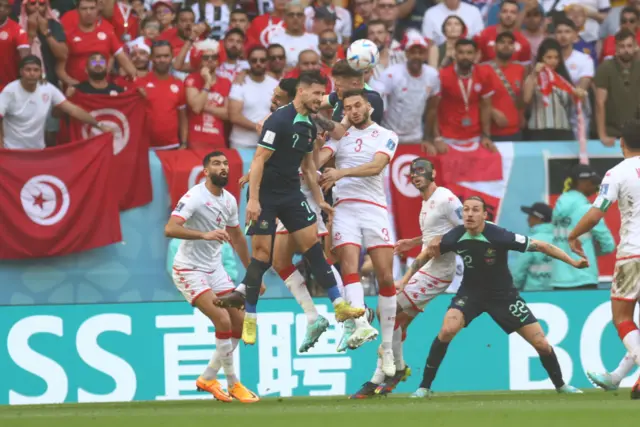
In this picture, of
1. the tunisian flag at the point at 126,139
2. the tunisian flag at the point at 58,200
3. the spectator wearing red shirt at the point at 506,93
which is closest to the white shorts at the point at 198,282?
the tunisian flag at the point at 58,200

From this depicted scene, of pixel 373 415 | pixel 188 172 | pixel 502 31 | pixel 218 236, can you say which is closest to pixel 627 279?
pixel 373 415

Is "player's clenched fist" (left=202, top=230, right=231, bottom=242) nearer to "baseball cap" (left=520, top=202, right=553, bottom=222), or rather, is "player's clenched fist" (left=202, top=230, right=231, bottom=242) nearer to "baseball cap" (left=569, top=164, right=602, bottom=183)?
"baseball cap" (left=520, top=202, right=553, bottom=222)

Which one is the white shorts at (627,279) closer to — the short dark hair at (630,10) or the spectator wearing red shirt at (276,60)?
the spectator wearing red shirt at (276,60)

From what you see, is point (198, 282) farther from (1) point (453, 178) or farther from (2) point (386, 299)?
(1) point (453, 178)

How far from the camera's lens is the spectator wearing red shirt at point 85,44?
667 inches

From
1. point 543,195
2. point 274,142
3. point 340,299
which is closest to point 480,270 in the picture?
point 340,299

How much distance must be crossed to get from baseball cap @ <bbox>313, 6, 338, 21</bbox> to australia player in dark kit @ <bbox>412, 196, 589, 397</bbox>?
5890 millimetres

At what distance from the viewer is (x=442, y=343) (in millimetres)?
12969

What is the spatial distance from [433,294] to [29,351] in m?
4.99

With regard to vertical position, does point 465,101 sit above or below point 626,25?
below

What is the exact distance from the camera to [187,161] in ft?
55.5

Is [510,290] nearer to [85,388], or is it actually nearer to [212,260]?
[212,260]

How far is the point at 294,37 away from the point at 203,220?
5.34 metres

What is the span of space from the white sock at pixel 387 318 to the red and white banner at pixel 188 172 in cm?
468
